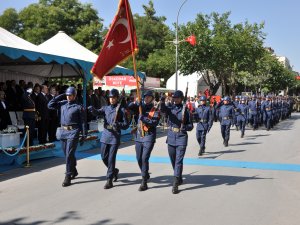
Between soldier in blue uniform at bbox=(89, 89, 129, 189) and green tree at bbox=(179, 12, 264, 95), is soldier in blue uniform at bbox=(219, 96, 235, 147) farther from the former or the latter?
green tree at bbox=(179, 12, 264, 95)

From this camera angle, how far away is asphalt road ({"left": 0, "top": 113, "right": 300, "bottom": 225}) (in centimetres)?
573

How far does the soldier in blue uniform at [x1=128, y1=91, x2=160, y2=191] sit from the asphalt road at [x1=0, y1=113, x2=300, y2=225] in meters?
0.42

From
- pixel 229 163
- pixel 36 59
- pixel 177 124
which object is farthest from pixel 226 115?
pixel 177 124

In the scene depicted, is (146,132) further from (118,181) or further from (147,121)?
(118,181)

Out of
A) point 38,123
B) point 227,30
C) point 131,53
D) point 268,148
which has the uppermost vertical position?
point 227,30

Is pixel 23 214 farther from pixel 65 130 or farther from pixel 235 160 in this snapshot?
pixel 235 160

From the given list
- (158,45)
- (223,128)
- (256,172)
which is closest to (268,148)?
(223,128)

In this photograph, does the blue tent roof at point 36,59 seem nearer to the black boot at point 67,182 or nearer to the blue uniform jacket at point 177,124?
the black boot at point 67,182

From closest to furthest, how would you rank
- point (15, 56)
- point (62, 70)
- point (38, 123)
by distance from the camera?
point (15, 56) < point (38, 123) < point (62, 70)

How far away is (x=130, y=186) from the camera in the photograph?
7.77 metres

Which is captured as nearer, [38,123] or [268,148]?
[38,123]

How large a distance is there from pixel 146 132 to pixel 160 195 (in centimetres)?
121

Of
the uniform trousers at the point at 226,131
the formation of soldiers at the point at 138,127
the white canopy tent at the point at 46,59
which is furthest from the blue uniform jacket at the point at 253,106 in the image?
the formation of soldiers at the point at 138,127

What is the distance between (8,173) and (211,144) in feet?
26.5
